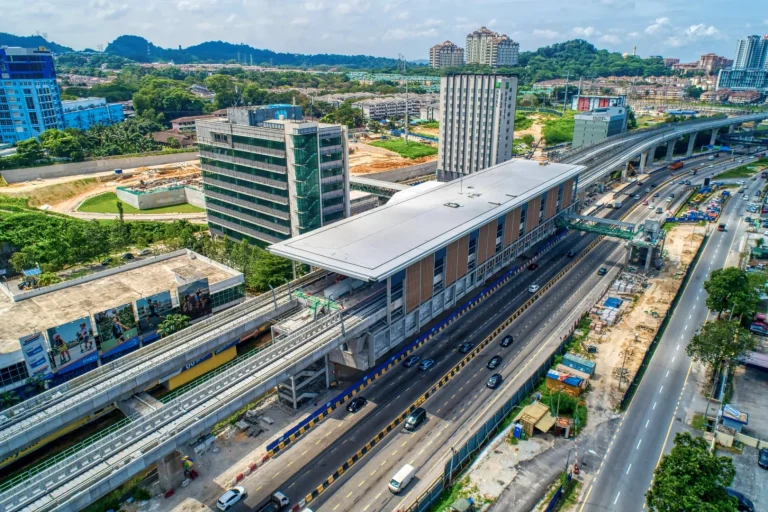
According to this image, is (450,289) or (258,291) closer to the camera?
(450,289)

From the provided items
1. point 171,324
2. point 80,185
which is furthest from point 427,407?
point 80,185

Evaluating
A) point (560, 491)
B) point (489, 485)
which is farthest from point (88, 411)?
point (560, 491)

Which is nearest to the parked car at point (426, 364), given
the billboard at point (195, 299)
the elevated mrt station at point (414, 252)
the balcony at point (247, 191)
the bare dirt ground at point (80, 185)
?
the elevated mrt station at point (414, 252)

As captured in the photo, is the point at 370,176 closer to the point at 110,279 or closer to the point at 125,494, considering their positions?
the point at 110,279

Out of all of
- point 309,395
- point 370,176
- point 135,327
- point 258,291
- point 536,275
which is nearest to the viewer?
point 309,395

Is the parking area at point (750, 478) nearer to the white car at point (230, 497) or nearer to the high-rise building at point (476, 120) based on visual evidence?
the white car at point (230, 497)

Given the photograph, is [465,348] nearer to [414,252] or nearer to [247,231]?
[414,252]

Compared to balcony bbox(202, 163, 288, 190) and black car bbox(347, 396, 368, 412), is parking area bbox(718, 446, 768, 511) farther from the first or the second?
balcony bbox(202, 163, 288, 190)
